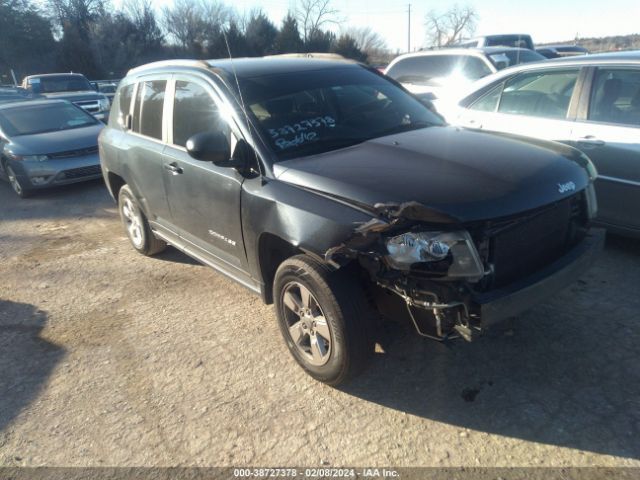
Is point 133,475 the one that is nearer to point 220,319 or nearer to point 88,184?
point 220,319

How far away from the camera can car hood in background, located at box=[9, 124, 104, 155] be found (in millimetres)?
8320

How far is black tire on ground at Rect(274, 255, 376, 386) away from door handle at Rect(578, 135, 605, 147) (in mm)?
2810

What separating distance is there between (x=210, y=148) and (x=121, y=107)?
2.55 metres

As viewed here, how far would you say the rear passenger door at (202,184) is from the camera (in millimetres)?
3354

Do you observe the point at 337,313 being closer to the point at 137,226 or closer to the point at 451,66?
the point at 137,226

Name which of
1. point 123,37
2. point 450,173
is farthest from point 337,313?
point 123,37

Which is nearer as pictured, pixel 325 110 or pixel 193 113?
pixel 325 110

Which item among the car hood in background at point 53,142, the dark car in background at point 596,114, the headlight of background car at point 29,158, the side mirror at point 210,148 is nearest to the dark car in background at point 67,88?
the car hood in background at point 53,142

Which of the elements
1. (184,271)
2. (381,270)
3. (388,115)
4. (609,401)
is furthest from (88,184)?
(609,401)

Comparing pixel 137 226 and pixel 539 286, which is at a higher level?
pixel 539 286

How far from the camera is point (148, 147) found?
14.1 ft

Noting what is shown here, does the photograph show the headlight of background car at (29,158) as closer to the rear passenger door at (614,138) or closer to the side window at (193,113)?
the side window at (193,113)

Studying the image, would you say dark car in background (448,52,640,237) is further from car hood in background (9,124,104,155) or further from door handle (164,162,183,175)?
car hood in background (9,124,104,155)

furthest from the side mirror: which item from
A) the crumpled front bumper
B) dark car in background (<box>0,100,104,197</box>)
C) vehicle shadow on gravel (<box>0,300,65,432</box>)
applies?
dark car in background (<box>0,100,104,197</box>)
